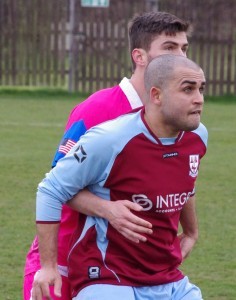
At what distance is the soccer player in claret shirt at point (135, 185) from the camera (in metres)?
4.41

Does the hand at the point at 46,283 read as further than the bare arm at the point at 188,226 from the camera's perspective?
No

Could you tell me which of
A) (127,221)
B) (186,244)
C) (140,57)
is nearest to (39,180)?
(186,244)

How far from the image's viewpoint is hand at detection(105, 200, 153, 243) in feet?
14.1

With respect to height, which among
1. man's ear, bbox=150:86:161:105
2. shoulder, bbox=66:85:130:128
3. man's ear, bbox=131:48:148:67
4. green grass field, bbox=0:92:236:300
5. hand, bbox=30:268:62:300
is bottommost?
green grass field, bbox=0:92:236:300

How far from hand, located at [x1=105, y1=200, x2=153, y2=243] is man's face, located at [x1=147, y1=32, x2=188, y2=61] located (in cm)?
89

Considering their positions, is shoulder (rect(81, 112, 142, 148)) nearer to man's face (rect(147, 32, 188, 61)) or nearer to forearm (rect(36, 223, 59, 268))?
forearm (rect(36, 223, 59, 268))

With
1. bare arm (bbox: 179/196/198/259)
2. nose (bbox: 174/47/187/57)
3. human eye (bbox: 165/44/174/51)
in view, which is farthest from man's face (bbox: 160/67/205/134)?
bare arm (bbox: 179/196/198/259)

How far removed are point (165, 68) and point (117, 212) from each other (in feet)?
2.15

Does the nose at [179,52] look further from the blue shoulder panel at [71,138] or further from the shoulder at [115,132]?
the blue shoulder panel at [71,138]

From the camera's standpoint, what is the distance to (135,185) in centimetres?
449

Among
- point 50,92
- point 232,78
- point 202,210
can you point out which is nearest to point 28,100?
point 50,92

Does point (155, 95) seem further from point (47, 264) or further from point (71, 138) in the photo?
point (47, 264)

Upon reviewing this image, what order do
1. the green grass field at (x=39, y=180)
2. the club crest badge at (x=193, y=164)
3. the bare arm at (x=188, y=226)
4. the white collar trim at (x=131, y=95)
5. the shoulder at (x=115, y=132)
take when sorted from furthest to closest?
the green grass field at (x=39, y=180), the bare arm at (x=188, y=226), the white collar trim at (x=131, y=95), the club crest badge at (x=193, y=164), the shoulder at (x=115, y=132)

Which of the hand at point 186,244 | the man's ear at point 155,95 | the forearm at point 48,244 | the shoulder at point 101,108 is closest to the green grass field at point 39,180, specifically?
the hand at point 186,244
